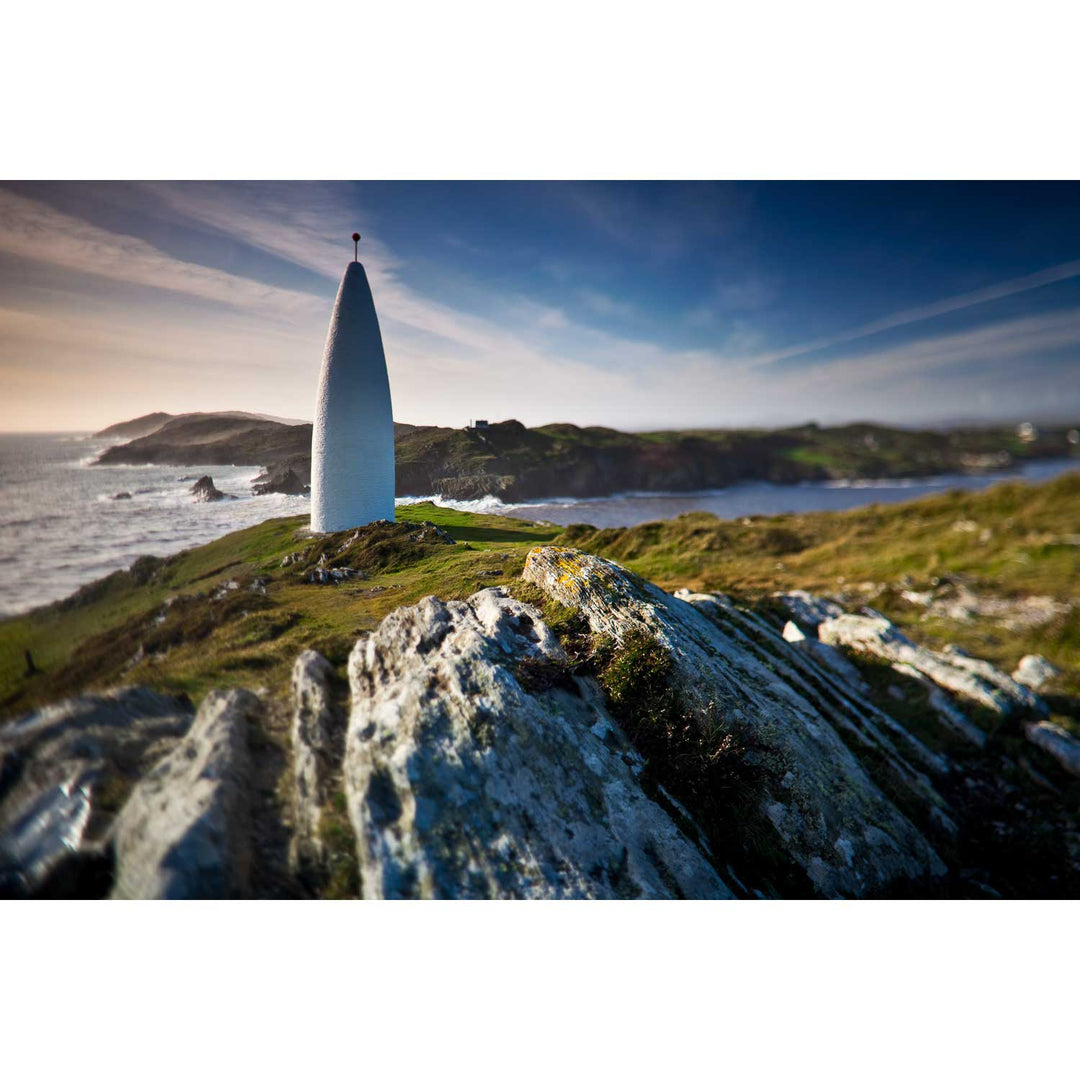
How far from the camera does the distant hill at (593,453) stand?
4.86 metres

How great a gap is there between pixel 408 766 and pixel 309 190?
5945 mm

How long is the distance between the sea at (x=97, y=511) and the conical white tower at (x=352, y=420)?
0.37 metres

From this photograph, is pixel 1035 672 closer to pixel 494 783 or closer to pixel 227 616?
pixel 494 783

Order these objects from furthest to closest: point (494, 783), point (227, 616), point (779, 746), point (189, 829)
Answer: point (779, 746), point (227, 616), point (494, 783), point (189, 829)

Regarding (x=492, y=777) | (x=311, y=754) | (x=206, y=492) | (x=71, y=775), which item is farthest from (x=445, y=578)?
(x=71, y=775)

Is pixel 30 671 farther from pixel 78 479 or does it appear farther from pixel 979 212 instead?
pixel 979 212

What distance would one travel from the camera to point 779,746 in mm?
4242

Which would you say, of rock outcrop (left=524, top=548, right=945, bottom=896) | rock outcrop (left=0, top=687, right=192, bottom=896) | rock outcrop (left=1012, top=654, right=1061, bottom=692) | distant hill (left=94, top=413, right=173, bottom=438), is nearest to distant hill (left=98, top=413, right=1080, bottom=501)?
distant hill (left=94, top=413, right=173, bottom=438)

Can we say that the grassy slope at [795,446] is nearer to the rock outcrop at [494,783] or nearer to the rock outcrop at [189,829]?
the rock outcrop at [494,783]

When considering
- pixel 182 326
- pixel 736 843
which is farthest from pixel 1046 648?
pixel 182 326

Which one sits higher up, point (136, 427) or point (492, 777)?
point (136, 427)

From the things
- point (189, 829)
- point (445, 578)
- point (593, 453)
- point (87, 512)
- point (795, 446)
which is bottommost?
point (189, 829)

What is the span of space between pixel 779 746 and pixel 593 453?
12.8 ft

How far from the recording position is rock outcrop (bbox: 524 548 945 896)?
397 cm
